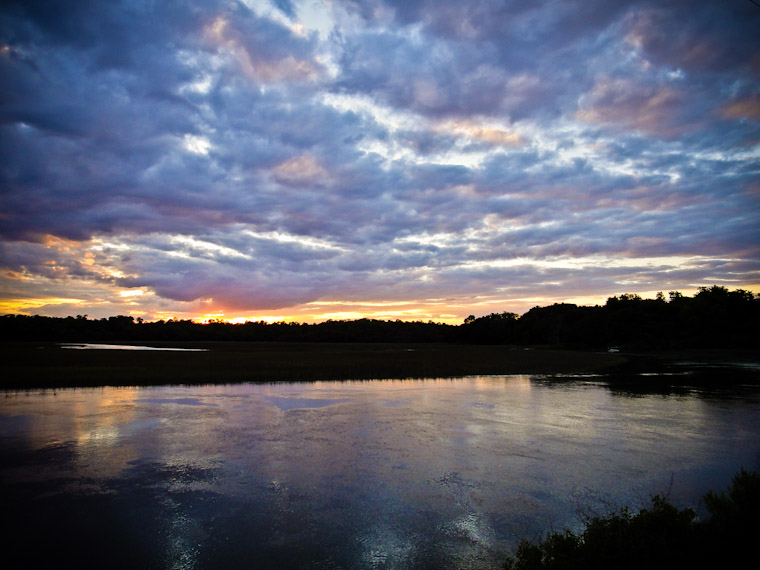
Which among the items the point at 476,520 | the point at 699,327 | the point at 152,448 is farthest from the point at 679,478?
the point at 699,327

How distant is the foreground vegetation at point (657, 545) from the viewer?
5816mm

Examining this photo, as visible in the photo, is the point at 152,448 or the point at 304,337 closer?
the point at 152,448

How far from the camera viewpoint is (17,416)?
19.5m

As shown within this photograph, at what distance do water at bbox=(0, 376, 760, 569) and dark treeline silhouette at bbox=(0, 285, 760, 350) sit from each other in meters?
98.0

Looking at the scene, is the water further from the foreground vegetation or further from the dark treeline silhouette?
the dark treeline silhouette

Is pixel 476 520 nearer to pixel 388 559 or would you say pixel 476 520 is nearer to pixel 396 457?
pixel 388 559

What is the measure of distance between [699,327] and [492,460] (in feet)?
388

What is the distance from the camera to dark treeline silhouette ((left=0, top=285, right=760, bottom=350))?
103375 millimetres

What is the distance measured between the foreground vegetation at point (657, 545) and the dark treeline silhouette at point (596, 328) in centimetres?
10960

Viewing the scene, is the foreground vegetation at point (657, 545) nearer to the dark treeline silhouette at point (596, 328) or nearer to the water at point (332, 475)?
the water at point (332, 475)

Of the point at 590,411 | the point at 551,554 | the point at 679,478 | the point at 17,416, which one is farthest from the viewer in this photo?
the point at 590,411

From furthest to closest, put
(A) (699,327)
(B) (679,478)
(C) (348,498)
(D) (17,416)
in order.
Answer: (A) (699,327) < (D) (17,416) < (B) (679,478) < (C) (348,498)

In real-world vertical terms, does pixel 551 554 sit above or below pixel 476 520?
above

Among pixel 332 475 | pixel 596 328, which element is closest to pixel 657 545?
pixel 332 475
